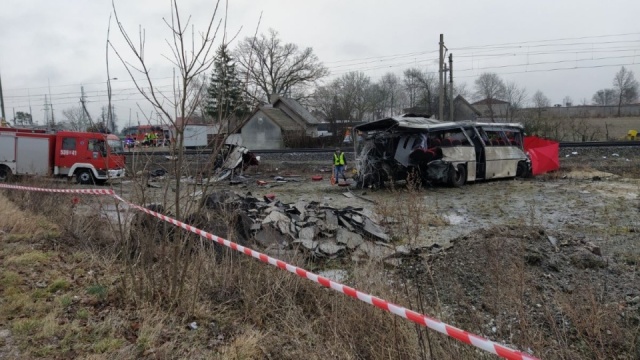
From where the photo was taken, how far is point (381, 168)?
16312 mm

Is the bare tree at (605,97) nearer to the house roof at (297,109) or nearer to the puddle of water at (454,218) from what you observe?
the house roof at (297,109)

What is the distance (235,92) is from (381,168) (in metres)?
12.6

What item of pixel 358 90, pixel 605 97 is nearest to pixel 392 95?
pixel 358 90

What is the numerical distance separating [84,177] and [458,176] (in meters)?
16.2

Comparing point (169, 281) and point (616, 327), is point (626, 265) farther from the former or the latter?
point (169, 281)

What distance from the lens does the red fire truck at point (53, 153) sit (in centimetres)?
2019

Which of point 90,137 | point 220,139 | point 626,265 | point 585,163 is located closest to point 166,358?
point 220,139

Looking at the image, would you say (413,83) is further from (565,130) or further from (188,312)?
(188,312)

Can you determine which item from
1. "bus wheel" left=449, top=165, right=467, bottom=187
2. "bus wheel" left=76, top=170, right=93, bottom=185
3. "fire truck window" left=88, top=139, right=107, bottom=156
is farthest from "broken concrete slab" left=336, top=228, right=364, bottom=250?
"bus wheel" left=76, top=170, right=93, bottom=185

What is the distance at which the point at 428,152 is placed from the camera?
15430 mm

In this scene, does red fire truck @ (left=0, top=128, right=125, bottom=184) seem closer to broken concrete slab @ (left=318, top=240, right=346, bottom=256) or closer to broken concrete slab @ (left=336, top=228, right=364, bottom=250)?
broken concrete slab @ (left=336, top=228, right=364, bottom=250)

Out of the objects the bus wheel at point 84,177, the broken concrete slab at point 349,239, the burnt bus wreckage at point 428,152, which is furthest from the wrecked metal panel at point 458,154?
the bus wheel at point 84,177

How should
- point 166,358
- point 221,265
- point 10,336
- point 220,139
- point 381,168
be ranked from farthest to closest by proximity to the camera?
point 381,168, point 221,265, point 220,139, point 10,336, point 166,358

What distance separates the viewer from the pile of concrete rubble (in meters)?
6.80
